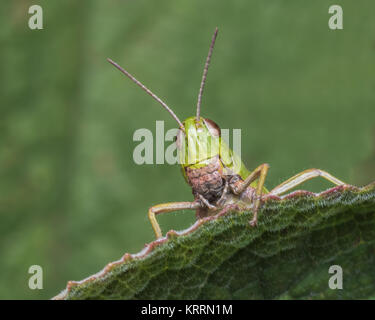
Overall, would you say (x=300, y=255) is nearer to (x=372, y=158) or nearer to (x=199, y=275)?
(x=199, y=275)

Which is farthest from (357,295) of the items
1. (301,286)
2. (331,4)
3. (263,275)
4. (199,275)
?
(331,4)

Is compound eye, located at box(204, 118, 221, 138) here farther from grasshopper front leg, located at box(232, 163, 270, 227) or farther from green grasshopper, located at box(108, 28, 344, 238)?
grasshopper front leg, located at box(232, 163, 270, 227)

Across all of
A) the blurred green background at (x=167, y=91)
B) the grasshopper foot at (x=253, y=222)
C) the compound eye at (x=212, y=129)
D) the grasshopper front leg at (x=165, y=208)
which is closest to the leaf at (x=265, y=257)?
the grasshopper foot at (x=253, y=222)

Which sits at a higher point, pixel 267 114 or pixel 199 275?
pixel 267 114

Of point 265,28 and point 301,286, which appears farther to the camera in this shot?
point 265,28

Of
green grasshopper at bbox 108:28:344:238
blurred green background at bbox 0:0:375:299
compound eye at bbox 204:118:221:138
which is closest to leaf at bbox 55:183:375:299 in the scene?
green grasshopper at bbox 108:28:344:238

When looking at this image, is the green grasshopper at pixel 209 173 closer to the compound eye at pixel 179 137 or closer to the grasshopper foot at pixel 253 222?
the compound eye at pixel 179 137

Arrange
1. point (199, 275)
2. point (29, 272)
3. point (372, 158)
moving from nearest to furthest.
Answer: point (199, 275), point (29, 272), point (372, 158)

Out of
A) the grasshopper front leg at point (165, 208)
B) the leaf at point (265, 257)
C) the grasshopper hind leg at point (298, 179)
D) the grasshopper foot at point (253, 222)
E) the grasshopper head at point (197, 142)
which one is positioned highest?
Answer: the grasshopper head at point (197, 142)
